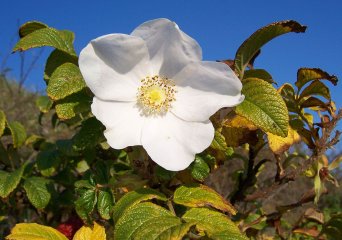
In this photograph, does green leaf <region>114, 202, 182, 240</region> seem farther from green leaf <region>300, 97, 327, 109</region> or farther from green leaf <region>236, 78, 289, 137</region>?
green leaf <region>300, 97, 327, 109</region>

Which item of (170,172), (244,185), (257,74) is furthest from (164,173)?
(244,185)

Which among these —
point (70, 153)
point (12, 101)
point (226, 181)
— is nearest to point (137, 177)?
point (70, 153)

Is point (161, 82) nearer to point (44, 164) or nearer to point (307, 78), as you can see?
point (307, 78)

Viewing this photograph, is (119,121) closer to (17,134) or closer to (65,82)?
(65,82)

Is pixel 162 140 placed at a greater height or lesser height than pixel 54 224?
greater

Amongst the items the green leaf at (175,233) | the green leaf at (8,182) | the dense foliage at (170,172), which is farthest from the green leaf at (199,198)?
the green leaf at (8,182)

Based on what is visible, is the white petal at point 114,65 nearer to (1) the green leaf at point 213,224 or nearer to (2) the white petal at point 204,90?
(2) the white petal at point 204,90
